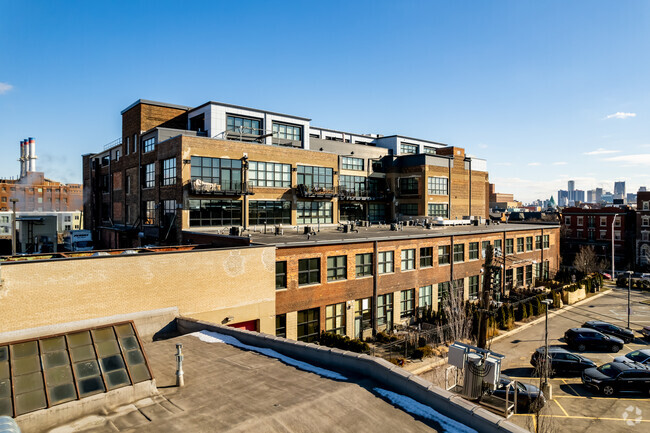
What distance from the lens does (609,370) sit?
22.5 m

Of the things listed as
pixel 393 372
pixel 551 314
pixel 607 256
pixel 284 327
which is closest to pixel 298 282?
pixel 284 327

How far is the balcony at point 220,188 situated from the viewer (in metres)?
30.9

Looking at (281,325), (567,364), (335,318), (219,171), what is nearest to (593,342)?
(567,364)

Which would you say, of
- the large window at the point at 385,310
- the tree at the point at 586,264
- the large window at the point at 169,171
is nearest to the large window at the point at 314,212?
the large window at the point at 169,171

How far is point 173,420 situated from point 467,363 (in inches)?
358

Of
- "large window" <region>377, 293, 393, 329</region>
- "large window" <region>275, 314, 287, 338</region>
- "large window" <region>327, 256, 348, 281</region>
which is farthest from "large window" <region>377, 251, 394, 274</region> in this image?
"large window" <region>275, 314, 287, 338</region>

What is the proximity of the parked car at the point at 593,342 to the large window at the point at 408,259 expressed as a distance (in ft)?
42.7

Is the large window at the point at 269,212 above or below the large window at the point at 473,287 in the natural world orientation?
above

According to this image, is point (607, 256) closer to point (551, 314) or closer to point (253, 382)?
point (551, 314)

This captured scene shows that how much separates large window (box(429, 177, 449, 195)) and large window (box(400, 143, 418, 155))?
28.1ft

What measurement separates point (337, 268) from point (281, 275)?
4677 mm

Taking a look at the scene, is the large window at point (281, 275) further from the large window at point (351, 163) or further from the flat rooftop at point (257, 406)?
the large window at point (351, 163)

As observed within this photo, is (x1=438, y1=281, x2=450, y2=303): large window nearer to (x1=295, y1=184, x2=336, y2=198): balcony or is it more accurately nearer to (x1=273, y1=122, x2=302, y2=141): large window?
(x1=295, y1=184, x2=336, y2=198): balcony

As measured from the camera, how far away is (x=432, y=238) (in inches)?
1302
